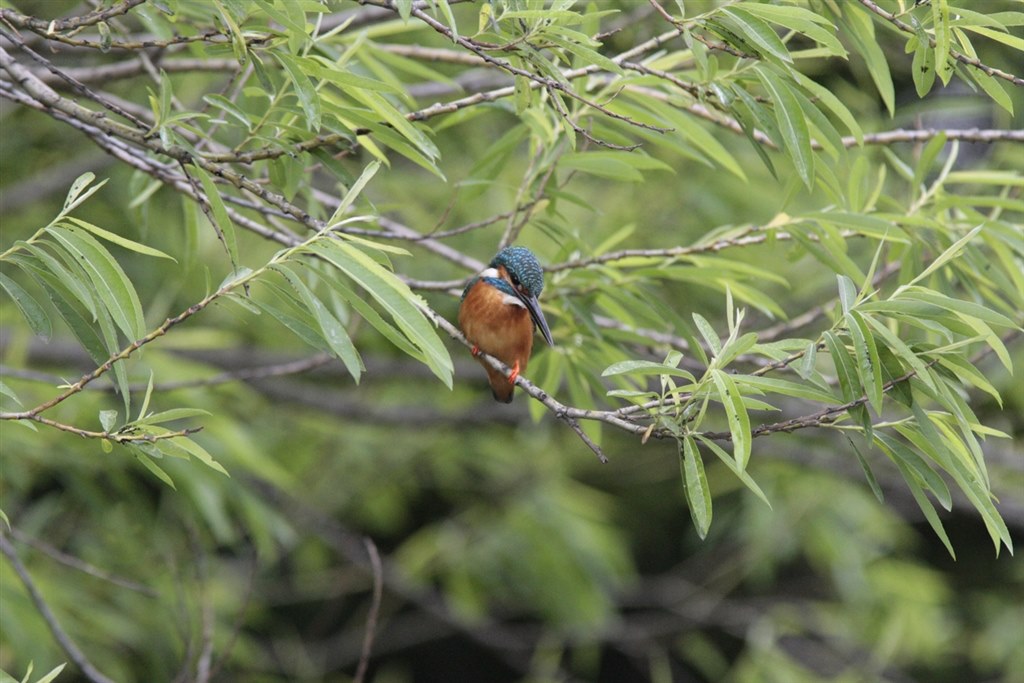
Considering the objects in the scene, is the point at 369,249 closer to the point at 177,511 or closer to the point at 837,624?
the point at 177,511

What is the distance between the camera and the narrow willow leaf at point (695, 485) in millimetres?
1991

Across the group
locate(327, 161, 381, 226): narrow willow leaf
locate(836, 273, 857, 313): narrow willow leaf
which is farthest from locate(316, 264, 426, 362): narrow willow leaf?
locate(836, 273, 857, 313): narrow willow leaf

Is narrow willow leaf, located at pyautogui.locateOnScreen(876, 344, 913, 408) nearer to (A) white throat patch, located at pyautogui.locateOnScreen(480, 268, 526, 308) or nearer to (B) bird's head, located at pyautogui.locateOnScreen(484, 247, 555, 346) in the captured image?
(B) bird's head, located at pyautogui.locateOnScreen(484, 247, 555, 346)

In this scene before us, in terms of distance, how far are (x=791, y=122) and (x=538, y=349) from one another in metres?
1.38

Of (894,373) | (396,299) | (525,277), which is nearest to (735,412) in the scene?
(894,373)

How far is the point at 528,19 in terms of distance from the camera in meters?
2.01

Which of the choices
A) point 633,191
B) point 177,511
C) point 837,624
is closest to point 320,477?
point 177,511

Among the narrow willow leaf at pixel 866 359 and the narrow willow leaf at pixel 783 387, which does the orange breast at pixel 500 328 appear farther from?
the narrow willow leaf at pixel 866 359

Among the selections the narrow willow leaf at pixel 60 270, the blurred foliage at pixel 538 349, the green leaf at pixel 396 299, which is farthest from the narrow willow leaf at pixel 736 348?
the narrow willow leaf at pixel 60 270

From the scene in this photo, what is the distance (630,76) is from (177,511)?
3.47 meters

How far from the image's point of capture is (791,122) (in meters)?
2.27

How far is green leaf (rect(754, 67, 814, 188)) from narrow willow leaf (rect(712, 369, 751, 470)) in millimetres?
544

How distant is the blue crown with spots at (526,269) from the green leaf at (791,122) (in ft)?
2.75

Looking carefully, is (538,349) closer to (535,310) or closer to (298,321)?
(535,310)
